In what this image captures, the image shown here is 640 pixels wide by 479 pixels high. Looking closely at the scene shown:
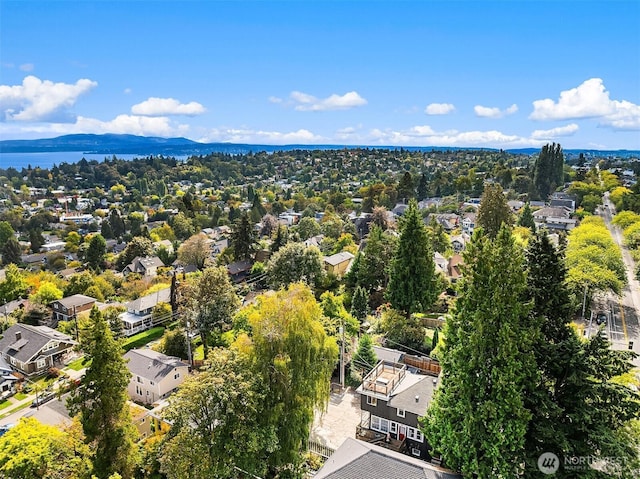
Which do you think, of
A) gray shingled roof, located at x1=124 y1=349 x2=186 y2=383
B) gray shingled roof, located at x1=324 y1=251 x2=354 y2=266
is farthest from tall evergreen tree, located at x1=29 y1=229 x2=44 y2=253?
gray shingled roof, located at x1=124 y1=349 x2=186 y2=383

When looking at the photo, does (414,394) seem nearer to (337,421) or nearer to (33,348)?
(337,421)

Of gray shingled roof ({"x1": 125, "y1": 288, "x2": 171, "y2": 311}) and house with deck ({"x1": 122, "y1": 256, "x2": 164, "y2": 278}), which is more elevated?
gray shingled roof ({"x1": 125, "y1": 288, "x2": 171, "y2": 311})

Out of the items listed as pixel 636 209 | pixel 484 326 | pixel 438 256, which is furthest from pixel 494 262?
pixel 636 209

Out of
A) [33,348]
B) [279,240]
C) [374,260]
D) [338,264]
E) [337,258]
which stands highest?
[374,260]

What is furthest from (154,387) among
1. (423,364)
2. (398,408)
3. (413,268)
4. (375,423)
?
(413,268)

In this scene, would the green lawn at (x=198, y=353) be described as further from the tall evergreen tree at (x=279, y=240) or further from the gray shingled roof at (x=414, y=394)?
the tall evergreen tree at (x=279, y=240)

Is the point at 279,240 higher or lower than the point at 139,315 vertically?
higher

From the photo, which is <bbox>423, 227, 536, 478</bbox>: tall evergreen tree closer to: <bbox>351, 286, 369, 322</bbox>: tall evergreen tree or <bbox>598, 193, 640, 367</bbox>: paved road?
<bbox>598, 193, 640, 367</bbox>: paved road

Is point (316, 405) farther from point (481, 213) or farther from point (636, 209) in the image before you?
point (636, 209)
